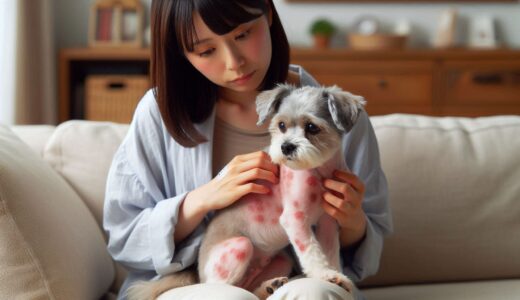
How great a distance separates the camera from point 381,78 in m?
4.20

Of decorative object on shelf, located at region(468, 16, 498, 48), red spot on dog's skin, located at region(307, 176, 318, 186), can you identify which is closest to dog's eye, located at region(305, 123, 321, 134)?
red spot on dog's skin, located at region(307, 176, 318, 186)

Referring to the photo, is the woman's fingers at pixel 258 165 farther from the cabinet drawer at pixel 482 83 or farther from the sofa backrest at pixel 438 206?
the cabinet drawer at pixel 482 83

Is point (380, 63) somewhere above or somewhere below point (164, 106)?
below

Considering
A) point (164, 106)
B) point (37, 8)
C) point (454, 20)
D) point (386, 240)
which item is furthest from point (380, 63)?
point (164, 106)

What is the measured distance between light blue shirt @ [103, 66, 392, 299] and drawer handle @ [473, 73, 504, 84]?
2866mm

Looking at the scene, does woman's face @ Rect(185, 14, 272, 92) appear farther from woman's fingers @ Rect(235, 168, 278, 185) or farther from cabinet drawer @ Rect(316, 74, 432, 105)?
cabinet drawer @ Rect(316, 74, 432, 105)

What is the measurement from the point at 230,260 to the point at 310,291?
0.23 metres

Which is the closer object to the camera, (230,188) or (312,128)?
(312,128)

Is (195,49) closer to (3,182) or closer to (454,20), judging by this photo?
A: (3,182)

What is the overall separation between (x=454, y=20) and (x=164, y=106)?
341 centimetres

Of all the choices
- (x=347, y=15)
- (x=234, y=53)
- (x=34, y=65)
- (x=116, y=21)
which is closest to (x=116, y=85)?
(x=116, y=21)

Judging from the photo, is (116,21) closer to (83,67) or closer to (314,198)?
(83,67)

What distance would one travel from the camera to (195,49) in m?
1.37

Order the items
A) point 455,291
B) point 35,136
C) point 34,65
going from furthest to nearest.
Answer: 1. point 34,65
2. point 35,136
3. point 455,291
